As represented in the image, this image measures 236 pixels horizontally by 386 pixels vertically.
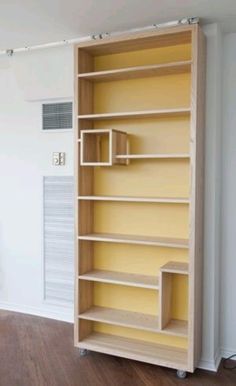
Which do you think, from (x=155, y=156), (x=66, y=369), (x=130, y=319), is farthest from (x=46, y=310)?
(x=155, y=156)

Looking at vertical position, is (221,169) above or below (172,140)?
below

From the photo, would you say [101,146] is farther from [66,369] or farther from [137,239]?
[66,369]

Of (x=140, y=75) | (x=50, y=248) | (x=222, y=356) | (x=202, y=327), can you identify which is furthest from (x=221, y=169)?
(x=50, y=248)

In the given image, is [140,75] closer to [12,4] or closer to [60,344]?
[12,4]

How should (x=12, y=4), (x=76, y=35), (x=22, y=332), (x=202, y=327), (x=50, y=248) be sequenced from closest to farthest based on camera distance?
1. (x=12, y=4)
2. (x=202, y=327)
3. (x=76, y=35)
4. (x=22, y=332)
5. (x=50, y=248)

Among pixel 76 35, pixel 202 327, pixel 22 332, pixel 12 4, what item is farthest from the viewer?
pixel 22 332

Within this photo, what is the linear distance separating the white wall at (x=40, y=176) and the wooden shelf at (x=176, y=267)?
0.62 ft

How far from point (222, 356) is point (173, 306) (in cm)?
56

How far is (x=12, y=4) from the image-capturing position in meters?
2.48

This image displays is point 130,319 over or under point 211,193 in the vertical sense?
under

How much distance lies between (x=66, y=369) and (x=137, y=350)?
0.54 meters

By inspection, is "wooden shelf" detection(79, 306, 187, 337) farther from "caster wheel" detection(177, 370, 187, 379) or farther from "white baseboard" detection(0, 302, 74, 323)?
"white baseboard" detection(0, 302, 74, 323)

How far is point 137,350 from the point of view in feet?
9.41

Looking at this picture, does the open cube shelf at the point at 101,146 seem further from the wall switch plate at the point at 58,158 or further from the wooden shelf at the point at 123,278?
the wooden shelf at the point at 123,278
